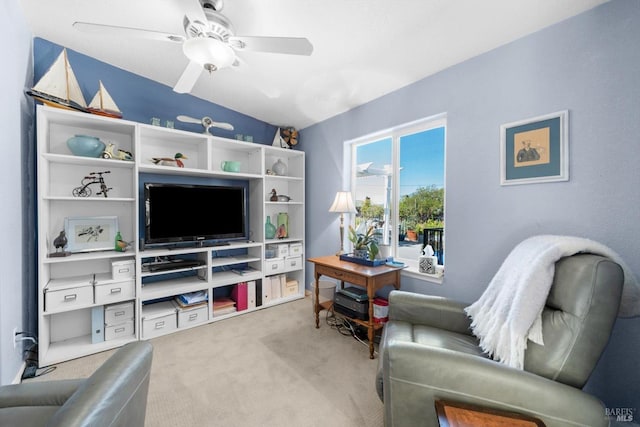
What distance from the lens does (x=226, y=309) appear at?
110 inches

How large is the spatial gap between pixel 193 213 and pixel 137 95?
1.32 metres

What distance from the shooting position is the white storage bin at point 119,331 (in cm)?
220

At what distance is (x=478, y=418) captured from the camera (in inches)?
34.0

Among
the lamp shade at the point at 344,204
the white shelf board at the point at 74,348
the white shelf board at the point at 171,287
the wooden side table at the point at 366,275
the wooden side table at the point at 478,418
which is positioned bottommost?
the white shelf board at the point at 74,348

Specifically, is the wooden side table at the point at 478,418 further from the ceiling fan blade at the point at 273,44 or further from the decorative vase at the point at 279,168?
the decorative vase at the point at 279,168

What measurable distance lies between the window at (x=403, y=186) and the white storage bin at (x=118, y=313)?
239 centimetres

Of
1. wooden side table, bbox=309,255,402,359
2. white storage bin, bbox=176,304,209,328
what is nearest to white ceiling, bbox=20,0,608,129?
wooden side table, bbox=309,255,402,359

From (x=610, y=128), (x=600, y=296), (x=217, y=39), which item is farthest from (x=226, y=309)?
(x=610, y=128)

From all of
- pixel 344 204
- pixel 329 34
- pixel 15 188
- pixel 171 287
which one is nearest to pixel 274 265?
pixel 171 287

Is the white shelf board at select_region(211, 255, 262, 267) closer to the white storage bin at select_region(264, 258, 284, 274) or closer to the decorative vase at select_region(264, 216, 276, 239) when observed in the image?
the white storage bin at select_region(264, 258, 284, 274)

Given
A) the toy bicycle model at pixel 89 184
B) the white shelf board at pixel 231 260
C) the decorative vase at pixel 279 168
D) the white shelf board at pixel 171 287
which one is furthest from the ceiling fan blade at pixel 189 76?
the white shelf board at pixel 171 287

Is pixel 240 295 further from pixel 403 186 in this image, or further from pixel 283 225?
pixel 403 186

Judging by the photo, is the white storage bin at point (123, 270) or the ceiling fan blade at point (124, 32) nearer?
the ceiling fan blade at point (124, 32)

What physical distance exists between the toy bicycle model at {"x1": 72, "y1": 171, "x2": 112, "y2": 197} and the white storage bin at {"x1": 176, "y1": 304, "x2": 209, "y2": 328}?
1.33 metres
